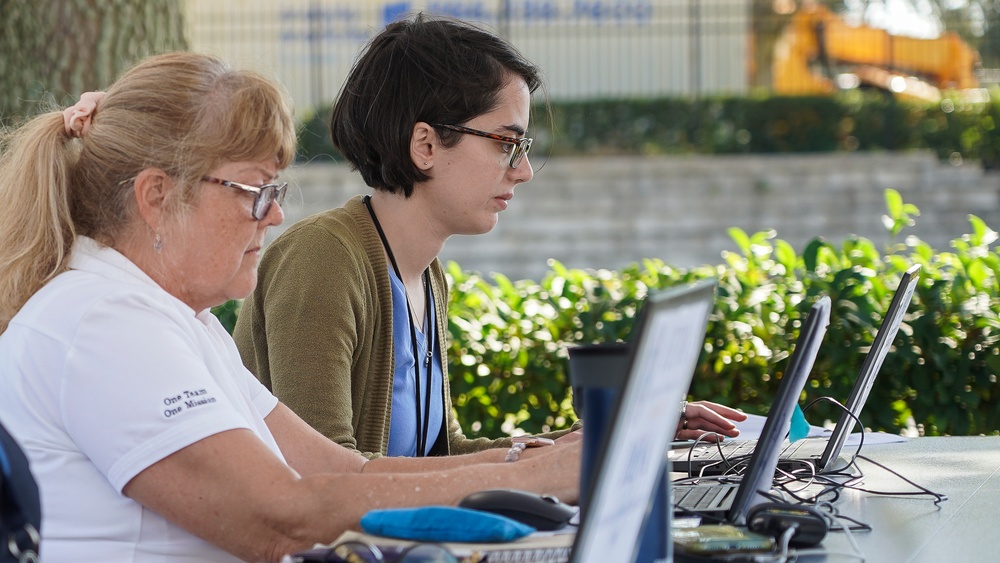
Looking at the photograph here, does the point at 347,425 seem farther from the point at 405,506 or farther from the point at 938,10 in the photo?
the point at 938,10

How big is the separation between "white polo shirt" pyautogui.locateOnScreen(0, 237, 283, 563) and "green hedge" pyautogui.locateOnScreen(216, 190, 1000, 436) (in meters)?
2.22

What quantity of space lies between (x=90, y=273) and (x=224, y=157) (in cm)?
28

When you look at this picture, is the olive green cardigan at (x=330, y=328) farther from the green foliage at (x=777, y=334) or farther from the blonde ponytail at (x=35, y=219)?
the green foliage at (x=777, y=334)

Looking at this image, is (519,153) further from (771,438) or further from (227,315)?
(227,315)

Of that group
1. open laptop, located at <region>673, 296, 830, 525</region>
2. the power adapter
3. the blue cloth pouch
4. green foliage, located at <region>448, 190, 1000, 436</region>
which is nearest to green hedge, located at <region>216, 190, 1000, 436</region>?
green foliage, located at <region>448, 190, 1000, 436</region>

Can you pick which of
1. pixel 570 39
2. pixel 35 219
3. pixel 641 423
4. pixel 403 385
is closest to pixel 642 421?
pixel 641 423

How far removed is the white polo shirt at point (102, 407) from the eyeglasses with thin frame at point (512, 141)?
119 cm

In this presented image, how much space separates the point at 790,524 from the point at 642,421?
2.28 feet

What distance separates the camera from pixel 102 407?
1685 mm

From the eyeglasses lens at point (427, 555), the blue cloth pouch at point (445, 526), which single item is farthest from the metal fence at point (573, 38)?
the eyeglasses lens at point (427, 555)

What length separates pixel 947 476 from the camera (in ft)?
8.19

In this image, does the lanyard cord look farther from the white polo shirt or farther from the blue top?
the white polo shirt

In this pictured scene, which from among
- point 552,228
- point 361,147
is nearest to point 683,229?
point 552,228

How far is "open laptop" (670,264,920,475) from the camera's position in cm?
236
